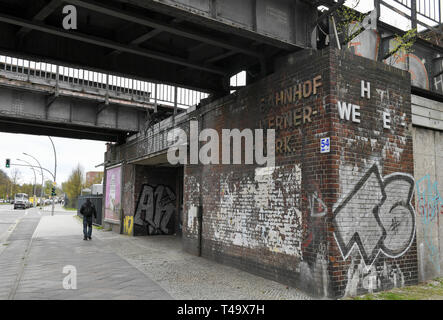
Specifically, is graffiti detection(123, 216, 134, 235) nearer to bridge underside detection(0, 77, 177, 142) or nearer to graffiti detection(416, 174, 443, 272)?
bridge underside detection(0, 77, 177, 142)

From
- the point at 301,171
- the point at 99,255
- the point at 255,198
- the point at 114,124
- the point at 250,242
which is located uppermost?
the point at 114,124

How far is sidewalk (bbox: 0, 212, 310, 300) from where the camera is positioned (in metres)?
6.54

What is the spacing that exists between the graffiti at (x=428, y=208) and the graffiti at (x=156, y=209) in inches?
473

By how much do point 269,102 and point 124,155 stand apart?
12090mm

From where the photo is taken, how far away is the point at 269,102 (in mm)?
8227

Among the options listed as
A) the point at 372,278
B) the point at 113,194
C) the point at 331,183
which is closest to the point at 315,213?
the point at 331,183

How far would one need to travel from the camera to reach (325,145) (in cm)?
660

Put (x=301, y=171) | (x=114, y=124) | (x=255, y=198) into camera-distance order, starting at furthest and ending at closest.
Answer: (x=114, y=124) → (x=255, y=198) → (x=301, y=171)

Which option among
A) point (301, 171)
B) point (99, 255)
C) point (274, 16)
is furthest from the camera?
point (99, 255)

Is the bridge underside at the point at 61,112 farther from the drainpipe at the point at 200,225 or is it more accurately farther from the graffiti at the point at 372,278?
the graffiti at the point at 372,278

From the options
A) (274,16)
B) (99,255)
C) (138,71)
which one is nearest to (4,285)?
(99,255)

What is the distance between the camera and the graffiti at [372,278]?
21.0ft

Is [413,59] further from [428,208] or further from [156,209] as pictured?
[156,209]
